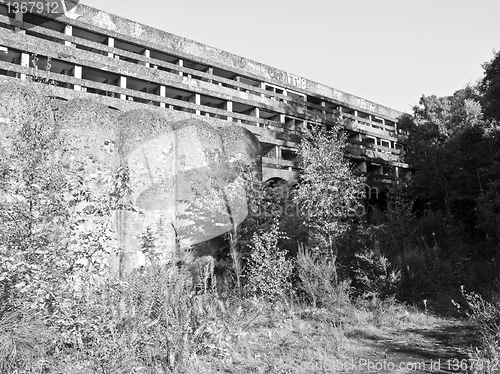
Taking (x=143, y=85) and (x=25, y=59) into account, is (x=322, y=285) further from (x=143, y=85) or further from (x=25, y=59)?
(x=143, y=85)

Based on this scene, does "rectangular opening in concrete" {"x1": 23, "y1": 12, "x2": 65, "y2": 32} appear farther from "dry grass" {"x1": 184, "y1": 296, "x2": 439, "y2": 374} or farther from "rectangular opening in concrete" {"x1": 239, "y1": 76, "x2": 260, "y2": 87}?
"dry grass" {"x1": 184, "y1": 296, "x2": 439, "y2": 374}

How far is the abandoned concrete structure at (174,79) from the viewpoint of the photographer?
2186 cm

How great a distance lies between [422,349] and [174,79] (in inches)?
865

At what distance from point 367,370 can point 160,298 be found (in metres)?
3.47

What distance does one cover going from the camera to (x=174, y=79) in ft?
88.0

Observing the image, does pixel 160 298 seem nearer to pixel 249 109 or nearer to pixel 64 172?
pixel 64 172

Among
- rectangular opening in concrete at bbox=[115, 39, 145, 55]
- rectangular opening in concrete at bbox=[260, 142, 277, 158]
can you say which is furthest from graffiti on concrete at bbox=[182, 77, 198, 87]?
rectangular opening in concrete at bbox=[260, 142, 277, 158]

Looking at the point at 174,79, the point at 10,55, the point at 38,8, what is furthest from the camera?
the point at 174,79

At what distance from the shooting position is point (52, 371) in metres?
5.32

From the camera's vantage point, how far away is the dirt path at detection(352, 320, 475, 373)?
23.7 ft

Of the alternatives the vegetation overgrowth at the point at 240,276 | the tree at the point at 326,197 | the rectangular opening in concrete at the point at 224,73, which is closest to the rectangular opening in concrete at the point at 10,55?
the vegetation overgrowth at the point at 240,276

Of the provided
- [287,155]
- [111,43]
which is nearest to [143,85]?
[111,43]

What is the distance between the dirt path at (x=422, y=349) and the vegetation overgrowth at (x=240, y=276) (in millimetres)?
380

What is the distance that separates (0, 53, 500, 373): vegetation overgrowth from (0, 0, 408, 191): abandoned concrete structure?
22.8 feet
